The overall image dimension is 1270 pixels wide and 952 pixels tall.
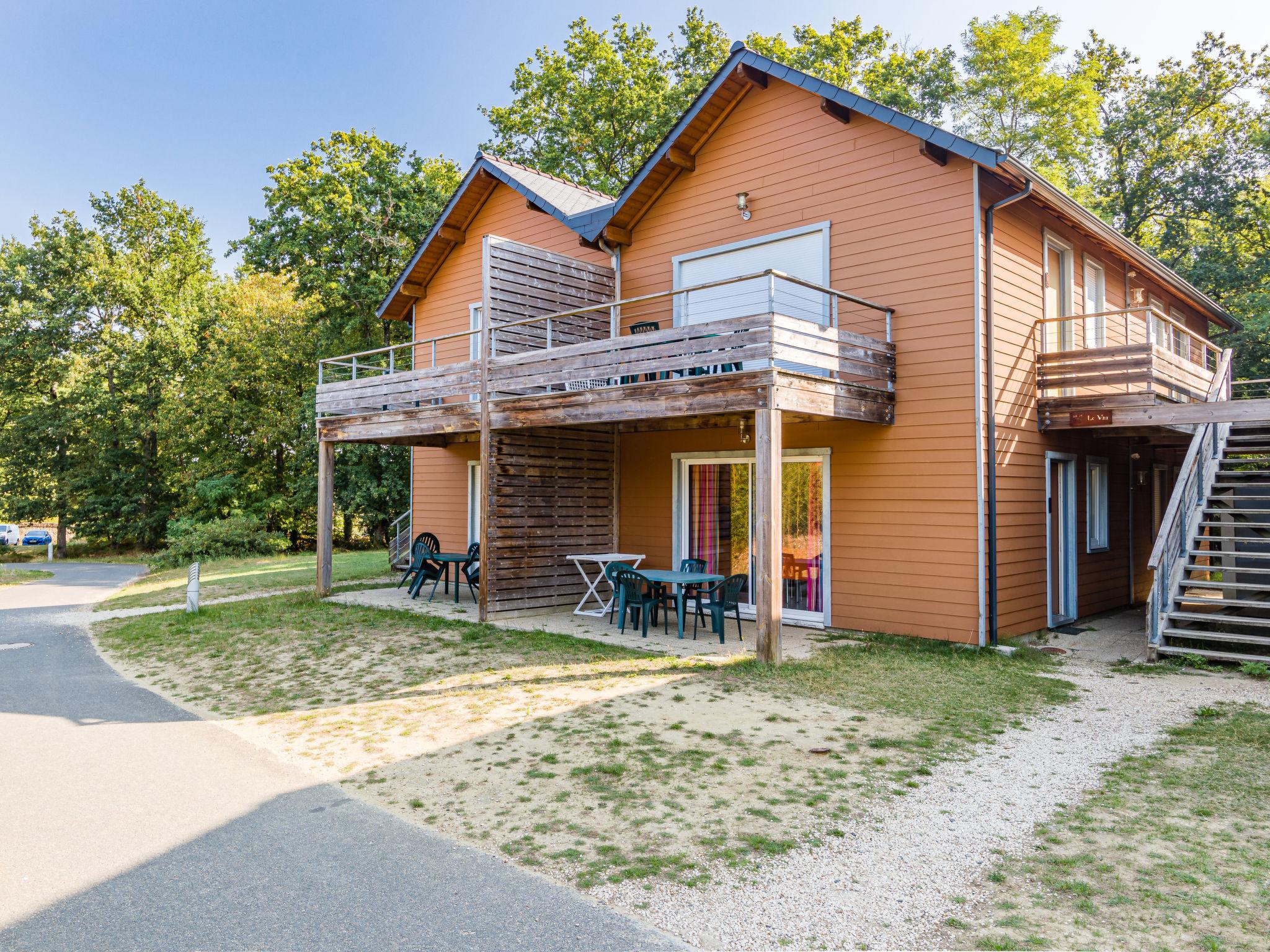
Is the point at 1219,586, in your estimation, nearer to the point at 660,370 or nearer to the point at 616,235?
the point at 660,370

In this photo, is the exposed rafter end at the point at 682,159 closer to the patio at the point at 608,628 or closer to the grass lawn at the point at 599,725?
the patio at the point at 608,628

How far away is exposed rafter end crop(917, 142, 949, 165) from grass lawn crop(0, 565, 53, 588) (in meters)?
21.5

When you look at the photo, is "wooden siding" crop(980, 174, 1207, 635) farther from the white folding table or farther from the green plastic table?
the white folding table

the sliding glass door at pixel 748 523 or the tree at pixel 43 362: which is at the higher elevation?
the tree at pixel 43 362

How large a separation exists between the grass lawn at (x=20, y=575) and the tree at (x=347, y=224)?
11181 mm

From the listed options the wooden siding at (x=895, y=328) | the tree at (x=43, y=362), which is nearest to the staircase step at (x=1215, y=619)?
the wooden siding at (x=895, y=328)

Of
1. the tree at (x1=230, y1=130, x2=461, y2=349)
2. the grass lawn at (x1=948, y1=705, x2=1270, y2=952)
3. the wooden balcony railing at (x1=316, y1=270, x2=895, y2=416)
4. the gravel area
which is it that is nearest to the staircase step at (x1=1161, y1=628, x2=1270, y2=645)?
the gravel area

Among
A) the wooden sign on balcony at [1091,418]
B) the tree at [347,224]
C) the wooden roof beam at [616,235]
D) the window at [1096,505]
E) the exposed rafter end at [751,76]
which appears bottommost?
the window at [1096,505]

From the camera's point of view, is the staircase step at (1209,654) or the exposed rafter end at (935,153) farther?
the exposed rafter end at (935,153)

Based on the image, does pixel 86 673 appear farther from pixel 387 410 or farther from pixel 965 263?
pixel 965 263

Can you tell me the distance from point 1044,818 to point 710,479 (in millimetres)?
8193

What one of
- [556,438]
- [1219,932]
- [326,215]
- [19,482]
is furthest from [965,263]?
[19,482]

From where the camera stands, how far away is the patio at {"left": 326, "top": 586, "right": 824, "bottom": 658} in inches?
377

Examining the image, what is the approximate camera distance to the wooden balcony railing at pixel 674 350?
29.1 feet
